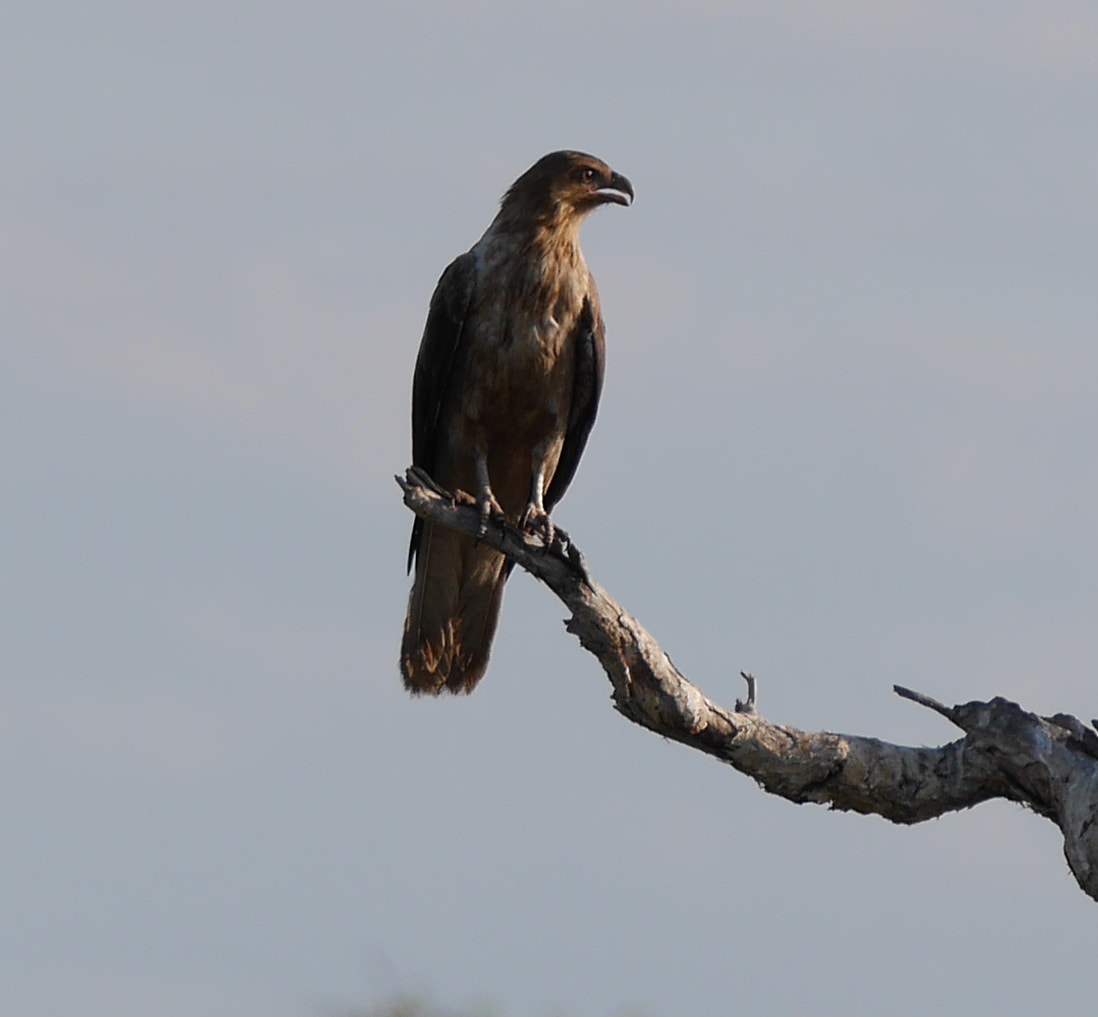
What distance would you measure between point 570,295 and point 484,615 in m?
1.48

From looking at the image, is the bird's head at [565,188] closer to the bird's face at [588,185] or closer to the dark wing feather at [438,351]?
the bird's face at [588,185]

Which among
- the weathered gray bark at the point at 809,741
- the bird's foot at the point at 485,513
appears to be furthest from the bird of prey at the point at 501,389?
the weathered gray bark at the point at 809,741

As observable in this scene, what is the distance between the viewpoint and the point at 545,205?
8.62 metres

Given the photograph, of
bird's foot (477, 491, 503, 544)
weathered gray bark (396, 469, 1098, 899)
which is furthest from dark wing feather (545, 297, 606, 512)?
weathered gray bark (396, 469, 1098, 899)

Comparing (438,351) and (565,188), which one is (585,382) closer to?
(438,351)

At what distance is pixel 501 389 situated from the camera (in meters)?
8.21

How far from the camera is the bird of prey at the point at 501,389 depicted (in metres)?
8.24

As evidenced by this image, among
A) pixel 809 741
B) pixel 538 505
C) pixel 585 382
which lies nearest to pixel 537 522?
pixel 538 505

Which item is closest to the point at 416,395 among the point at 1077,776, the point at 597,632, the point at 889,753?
the point at 597,632

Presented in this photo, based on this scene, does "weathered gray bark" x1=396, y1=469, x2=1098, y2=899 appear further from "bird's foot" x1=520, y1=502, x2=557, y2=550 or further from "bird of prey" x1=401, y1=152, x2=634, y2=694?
"bird of prey" x1=401, y1=152, x2=634, y2=694

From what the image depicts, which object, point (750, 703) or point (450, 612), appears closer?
point (750, 703)

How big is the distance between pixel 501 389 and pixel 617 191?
1264 millimetres

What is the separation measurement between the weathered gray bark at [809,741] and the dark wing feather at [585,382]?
1980 mm

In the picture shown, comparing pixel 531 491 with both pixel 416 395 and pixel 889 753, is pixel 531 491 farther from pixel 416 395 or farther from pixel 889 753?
pixel 889 753
